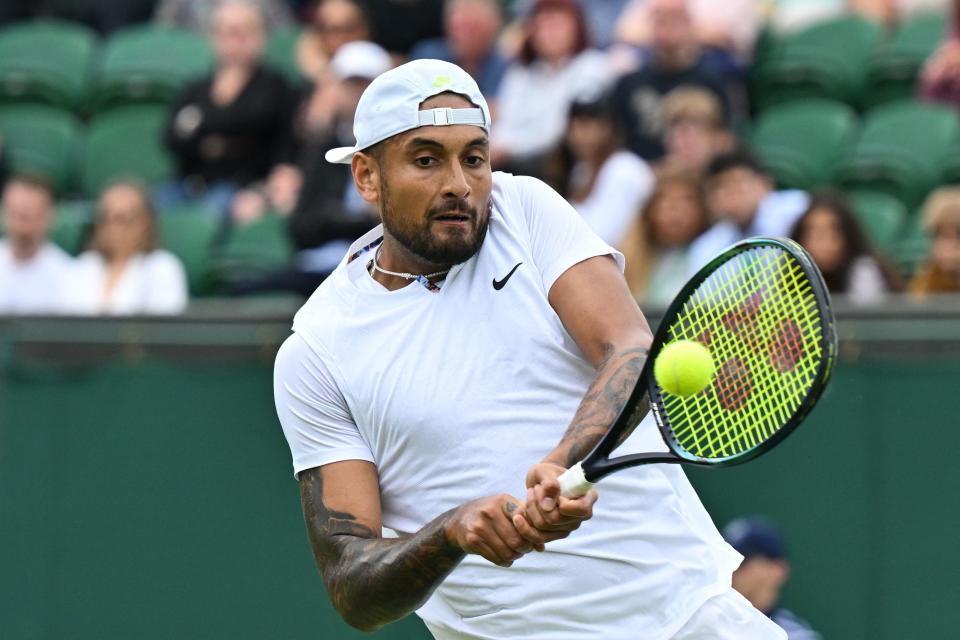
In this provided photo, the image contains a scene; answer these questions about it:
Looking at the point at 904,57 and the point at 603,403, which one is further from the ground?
the point at 904,57

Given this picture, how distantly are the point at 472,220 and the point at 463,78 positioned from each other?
0.31m

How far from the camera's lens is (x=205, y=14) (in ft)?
33.7

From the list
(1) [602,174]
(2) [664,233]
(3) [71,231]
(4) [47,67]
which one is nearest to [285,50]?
(4) [47,67]

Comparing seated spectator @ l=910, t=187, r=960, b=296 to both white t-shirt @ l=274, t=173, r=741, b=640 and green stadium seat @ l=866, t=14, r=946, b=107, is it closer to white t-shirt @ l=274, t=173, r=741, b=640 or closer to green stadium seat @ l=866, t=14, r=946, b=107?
green stadium seat @ l=866, t=14, r=946, b=107

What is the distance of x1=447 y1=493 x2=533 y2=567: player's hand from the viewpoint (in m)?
3.09

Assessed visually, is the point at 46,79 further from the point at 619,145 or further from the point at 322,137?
the point at 619,145

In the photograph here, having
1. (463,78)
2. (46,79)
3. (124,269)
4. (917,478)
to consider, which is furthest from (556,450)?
(46,79)

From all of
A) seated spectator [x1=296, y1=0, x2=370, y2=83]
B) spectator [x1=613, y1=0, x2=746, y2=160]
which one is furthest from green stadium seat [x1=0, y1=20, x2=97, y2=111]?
spectator [x1=613, y1=0, x2=746, y2=160]

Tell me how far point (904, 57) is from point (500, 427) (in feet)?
18.5

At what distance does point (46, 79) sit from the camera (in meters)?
10.1

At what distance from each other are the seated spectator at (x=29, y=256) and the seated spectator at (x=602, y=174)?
2.55 meters

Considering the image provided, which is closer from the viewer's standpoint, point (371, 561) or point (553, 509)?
point (553, 509)

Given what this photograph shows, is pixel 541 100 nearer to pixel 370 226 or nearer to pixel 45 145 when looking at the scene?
pixel 370 226

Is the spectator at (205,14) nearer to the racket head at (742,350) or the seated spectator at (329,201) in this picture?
the seated spectator at (329,201)
